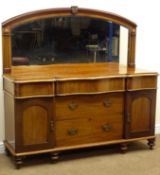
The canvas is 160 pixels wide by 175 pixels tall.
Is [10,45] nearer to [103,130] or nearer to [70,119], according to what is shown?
[70,119]

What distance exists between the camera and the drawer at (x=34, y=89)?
2895mm

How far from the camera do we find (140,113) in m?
3.41

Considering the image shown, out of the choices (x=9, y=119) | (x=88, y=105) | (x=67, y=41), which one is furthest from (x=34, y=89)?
(x=67, y=41)

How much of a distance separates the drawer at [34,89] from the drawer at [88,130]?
315 mm

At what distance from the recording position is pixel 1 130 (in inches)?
133

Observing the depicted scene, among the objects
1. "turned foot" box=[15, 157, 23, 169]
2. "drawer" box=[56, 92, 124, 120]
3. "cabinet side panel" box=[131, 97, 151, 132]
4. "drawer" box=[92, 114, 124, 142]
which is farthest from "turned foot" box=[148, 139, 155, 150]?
"turned foot" box=[15, 157, 23, 169]

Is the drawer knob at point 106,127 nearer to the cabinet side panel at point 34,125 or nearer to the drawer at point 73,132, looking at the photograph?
the drawer at point 73,132

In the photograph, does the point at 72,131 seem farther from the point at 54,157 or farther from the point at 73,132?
the point at 54,157

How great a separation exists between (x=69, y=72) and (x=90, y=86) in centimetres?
26

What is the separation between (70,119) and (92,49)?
0.82m

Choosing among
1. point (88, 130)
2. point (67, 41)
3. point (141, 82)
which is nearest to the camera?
point (88, 130)

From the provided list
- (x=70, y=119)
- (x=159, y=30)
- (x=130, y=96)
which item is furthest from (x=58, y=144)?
(x=159, y=30)

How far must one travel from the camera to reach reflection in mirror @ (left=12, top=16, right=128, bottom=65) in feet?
10.9

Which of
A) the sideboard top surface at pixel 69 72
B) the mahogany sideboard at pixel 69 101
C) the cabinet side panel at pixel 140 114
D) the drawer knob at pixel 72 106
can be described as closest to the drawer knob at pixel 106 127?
the mahogany sideboard at pixel 69 101
